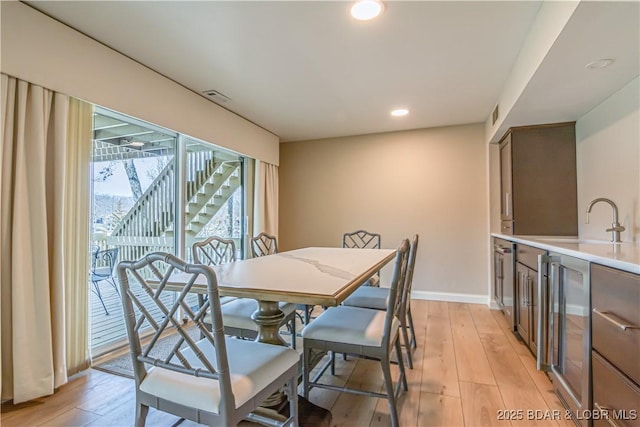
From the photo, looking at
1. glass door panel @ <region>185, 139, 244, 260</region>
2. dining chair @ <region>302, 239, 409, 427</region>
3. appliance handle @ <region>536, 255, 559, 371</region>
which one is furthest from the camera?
glass door panel @ <region>185, 139, 244, 260</region>

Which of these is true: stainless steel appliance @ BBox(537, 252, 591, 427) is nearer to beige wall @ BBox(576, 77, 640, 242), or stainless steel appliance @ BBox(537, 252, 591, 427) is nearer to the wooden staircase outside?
beige wall @ BBox(576, 77, 640, 242)

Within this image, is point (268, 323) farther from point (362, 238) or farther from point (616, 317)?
point (362, 238)

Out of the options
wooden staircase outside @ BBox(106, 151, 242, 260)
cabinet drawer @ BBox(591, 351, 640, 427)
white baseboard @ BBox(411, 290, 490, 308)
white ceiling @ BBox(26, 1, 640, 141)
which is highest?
white ceiling @ BBox(26, 1, 640, 141)

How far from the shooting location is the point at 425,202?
431cm

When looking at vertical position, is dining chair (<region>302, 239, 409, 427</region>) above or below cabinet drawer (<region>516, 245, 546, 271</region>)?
below

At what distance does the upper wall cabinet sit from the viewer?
299 cm

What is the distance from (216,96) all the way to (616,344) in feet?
11.4

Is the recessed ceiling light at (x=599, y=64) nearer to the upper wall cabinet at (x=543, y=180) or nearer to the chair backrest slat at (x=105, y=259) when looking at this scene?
the upper wall cabinet at (x=543, y=180)

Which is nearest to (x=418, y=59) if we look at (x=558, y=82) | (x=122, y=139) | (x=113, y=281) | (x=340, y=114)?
(x=558, y=82)

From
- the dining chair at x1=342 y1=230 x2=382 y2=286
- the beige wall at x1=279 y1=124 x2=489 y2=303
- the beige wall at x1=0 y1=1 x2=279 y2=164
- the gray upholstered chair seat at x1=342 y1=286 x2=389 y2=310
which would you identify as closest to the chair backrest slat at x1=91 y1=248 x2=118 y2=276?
the beige wall at x1=0 y1=1 x2=279 y2=164

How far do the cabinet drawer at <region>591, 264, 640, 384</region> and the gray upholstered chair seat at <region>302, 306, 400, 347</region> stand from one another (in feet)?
2.84

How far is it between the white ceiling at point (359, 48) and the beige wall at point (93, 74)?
0.09 m

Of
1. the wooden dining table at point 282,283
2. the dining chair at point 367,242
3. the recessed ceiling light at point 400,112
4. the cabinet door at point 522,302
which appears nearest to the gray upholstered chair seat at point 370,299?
the dining chair at point 367,242

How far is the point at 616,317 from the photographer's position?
3.84 feet
